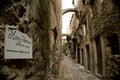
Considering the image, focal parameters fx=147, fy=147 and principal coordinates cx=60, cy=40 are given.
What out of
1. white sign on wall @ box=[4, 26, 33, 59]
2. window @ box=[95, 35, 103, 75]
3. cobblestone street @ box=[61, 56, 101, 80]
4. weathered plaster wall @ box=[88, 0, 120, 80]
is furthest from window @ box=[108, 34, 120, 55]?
white sign on wall @ box=[4, 26, 33, 59]

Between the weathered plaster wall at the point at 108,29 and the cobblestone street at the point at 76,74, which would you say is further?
the cobblestone street at the point at 76,74

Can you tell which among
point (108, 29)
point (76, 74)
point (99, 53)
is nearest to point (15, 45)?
point (108, 29)

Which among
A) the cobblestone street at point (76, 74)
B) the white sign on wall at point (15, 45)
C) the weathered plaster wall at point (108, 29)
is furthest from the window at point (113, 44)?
the white sign on wall at point (15, 45)

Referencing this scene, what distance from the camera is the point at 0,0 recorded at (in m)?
1.46

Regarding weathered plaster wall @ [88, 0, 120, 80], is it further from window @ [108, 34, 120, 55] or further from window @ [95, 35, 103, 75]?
window @ [95, 35, 103, 75]

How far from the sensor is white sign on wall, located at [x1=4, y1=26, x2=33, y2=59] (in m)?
1.41

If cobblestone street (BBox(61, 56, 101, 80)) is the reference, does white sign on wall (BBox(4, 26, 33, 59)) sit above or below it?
above

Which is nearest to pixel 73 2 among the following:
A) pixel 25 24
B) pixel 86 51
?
Result: pixel 86 51

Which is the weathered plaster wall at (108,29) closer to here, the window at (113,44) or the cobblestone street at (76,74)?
the window at (113,44)

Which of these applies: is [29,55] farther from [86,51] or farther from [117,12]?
[86,51]

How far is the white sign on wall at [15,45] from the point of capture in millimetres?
1411

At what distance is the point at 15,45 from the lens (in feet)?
4.99

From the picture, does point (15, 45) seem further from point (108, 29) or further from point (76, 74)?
point (76, 74)

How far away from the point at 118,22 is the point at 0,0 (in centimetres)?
431
